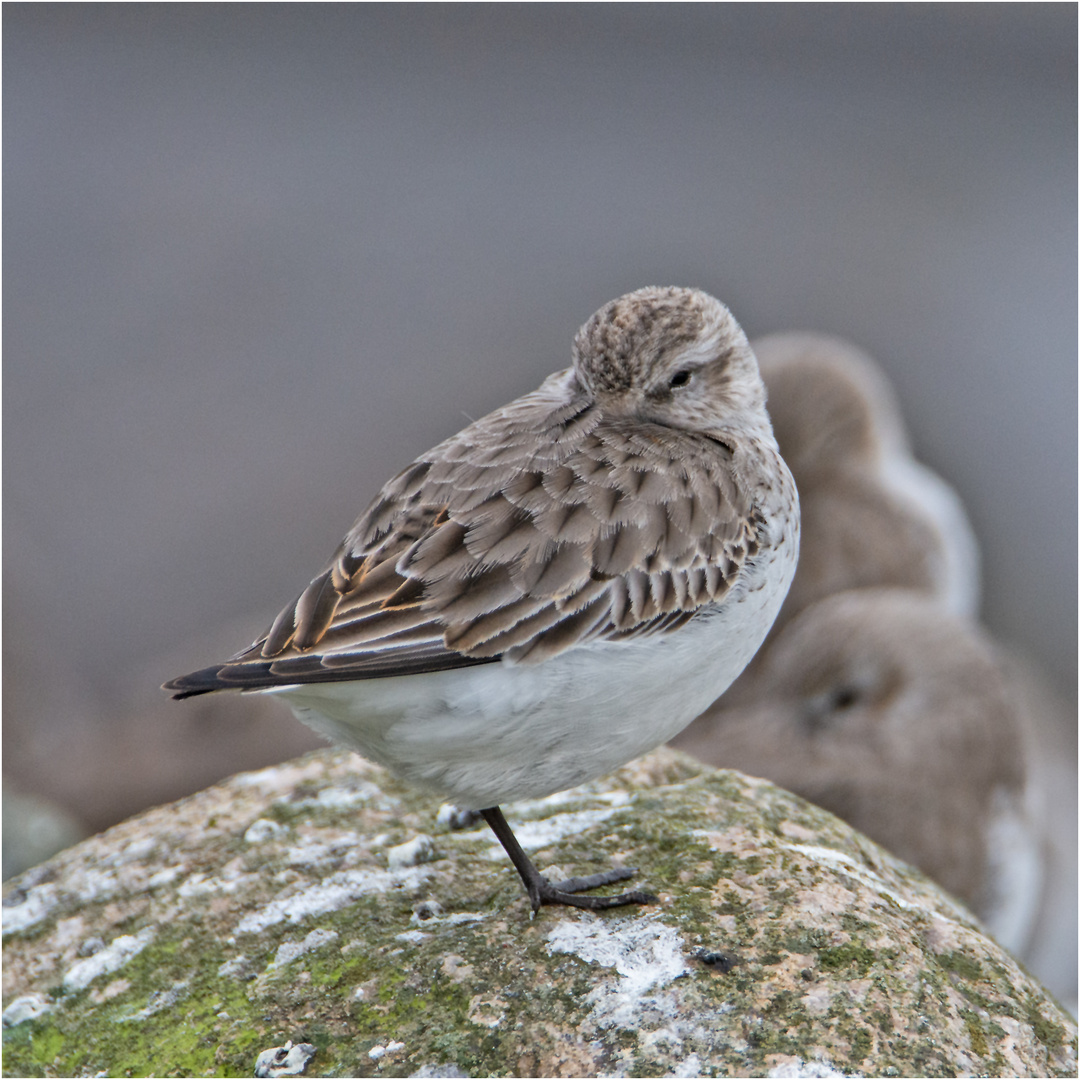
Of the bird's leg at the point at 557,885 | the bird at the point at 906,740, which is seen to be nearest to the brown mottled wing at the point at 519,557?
the bird's leg at the point at 557,885

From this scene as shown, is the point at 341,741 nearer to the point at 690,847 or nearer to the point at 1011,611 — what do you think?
the point at 690,847

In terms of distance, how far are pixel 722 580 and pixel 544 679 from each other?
68 cm

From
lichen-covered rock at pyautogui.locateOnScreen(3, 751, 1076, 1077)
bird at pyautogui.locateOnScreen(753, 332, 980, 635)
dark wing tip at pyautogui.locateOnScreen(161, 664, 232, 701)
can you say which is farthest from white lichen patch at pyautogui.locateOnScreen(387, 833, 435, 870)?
bird at pyautogui.locateOnScreen(753, 332, 980, 635)

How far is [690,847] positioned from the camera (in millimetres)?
4500

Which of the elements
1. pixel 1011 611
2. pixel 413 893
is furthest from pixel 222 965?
pixel 1011 611

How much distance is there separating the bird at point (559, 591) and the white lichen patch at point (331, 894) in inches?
21.2

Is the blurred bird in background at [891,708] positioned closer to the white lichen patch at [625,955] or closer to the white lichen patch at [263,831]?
the white lichen patch at [263,831]

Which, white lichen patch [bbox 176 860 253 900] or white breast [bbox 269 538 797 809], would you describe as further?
white lichen patch [bbox 176 860 253 900]

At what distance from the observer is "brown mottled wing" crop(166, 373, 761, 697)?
367cm

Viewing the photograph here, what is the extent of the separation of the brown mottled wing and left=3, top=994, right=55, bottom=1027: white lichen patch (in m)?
1.39

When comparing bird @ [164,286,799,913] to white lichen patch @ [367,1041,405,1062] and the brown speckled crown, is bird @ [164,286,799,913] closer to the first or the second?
the brown speckled crown

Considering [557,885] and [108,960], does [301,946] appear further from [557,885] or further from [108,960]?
[557,885]

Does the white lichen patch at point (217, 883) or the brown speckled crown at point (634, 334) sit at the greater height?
the brown speckled crown at point (634, 334)

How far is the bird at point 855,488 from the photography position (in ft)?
33.1
